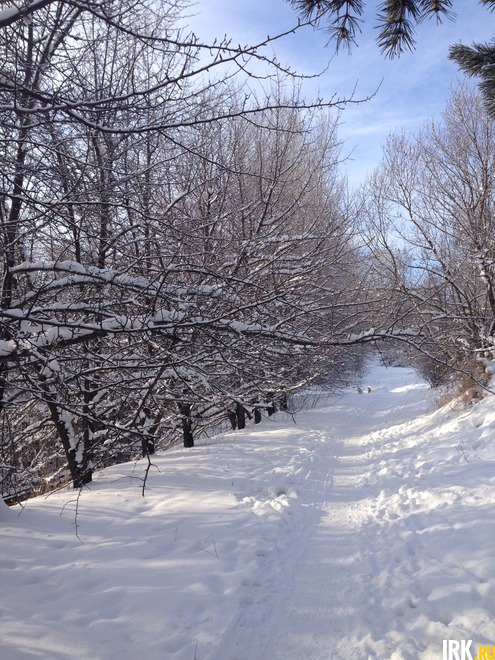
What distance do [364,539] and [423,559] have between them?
67 cm

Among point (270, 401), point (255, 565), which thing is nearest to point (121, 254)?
point (255, 565)

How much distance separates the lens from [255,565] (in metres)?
3.45

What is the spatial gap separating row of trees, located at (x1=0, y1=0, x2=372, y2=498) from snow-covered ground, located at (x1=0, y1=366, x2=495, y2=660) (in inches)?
37.8

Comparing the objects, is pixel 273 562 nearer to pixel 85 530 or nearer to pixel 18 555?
pixel 85 530

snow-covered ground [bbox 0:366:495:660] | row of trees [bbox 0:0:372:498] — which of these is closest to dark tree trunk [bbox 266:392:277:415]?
row of trees [bbox 0:0:372:498]

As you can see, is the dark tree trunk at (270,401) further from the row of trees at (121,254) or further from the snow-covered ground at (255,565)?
the snow-covered ground at (255,565)

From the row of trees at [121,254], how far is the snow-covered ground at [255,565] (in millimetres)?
961

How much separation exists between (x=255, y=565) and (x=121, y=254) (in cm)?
349

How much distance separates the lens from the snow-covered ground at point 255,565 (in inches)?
103

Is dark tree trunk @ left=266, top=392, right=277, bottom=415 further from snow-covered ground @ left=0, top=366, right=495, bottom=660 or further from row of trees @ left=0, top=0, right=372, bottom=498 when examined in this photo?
snow-covered ground @ left=0, top=366, right=495, bottom=660

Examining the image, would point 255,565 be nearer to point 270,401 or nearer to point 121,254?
point 121,254

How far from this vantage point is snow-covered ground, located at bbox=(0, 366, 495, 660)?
260cm

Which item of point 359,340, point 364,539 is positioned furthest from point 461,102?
point 364,539

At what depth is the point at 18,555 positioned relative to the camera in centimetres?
354
